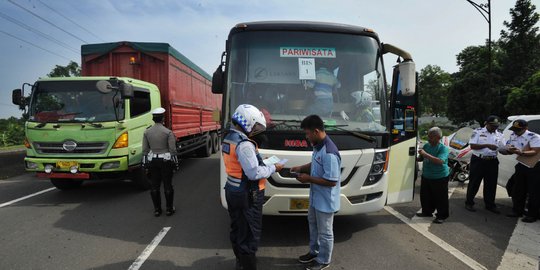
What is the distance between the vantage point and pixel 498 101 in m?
32.2

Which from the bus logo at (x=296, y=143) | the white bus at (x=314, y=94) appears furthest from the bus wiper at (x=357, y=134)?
the bus logo at (x=296, y=143)

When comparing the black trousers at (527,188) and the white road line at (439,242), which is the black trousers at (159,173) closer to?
the white road line at (439,242)

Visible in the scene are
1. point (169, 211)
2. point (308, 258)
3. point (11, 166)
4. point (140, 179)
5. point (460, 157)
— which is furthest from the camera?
point (11, 166)

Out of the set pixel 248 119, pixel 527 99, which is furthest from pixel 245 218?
pixel 527 99

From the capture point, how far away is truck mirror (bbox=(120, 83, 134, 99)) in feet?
21.1

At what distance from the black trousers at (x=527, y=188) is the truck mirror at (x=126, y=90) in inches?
271

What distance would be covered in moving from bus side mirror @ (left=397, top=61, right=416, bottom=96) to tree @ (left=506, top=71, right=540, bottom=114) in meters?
27.5

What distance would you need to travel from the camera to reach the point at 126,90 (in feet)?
21.1

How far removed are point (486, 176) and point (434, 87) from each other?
61103 millimetres

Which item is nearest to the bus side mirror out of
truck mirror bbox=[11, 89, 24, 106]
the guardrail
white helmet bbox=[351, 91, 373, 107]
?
white helmet bbox=[351, 91, 373, 107]

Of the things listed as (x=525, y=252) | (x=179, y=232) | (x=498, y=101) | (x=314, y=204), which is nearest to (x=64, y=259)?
(x=179, y=232)

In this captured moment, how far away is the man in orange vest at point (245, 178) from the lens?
124 inches

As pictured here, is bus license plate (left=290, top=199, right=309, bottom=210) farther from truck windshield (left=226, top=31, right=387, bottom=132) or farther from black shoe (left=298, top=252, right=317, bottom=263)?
truck windshield (left=226, top=31, right=387, bottom=132)

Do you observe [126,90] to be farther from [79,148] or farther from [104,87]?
[79,148]
